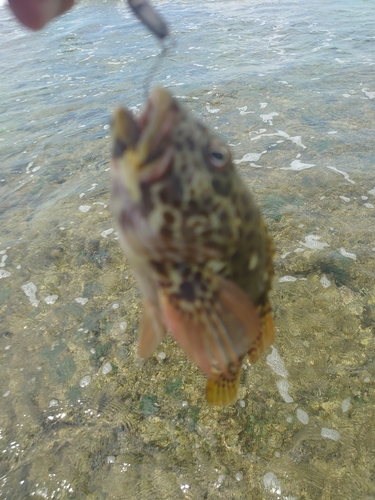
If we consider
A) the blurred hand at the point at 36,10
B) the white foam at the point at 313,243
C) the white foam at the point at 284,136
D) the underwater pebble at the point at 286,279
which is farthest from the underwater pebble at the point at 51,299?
the white foam at the point at 284,136

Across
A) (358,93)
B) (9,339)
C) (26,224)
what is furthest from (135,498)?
(358,93)

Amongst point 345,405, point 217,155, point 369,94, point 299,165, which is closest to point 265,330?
point 217,155

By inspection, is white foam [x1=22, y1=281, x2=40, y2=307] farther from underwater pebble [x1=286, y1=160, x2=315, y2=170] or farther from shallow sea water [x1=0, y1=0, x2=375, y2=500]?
underwater pebble [x1=286, y1=160, x2=315, y2=170]

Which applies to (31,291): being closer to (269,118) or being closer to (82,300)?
(82,300)

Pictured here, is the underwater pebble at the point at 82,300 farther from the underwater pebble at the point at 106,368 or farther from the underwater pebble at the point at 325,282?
the underwater pebble at the point at 325,282

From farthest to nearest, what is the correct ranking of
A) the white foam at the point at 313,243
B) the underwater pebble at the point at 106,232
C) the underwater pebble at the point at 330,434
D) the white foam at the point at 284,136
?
the white foam at the point at 284,136 < the underwater pebble at the point at 106,232 < the white foam at the point at 313,243 < the underwater pebble at the point at 330,434

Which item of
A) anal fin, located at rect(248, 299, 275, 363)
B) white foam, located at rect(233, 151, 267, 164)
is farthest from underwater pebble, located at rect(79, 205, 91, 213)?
anal fin, located at rect(248, 299, 275, 363)
